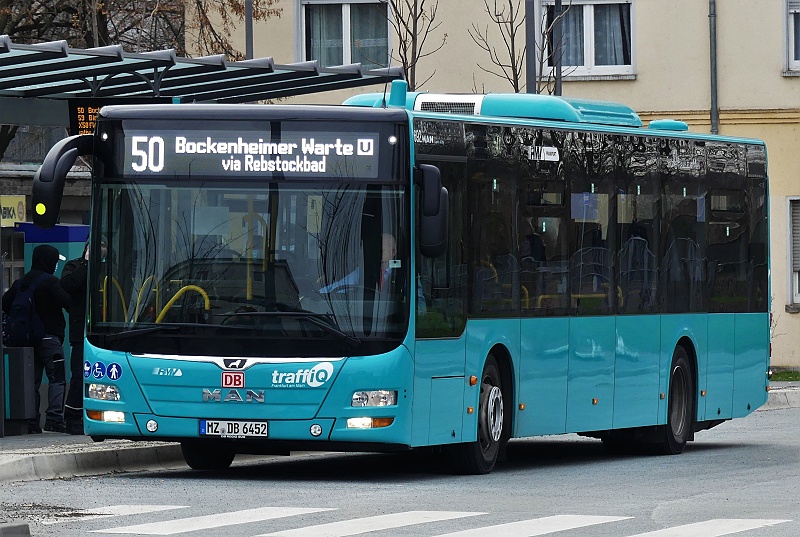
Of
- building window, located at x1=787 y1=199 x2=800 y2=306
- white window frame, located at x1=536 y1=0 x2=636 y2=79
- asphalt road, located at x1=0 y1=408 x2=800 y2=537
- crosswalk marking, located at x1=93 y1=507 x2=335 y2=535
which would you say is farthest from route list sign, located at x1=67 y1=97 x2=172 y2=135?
building window, located at x1=787 y1=199 x2=800 y2=306

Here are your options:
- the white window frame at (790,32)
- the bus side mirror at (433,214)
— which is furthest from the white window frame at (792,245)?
the bus side mirror at (433,214)

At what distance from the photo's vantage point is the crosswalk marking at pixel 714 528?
35.8 feet

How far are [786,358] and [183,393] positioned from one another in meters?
20.9

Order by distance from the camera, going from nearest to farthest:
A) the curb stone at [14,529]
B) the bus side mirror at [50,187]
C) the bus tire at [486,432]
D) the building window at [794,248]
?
the curb stone at [14,529] → the bus side mirror at [50,187] → the bus tire at [486,432] → the building window at [794,248]

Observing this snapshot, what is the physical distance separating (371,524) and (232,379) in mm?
3014

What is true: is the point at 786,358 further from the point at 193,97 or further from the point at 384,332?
the point at 384,332

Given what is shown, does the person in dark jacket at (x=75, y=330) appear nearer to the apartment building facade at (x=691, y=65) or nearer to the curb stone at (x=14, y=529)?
the curb stone at (x=14, y=529)

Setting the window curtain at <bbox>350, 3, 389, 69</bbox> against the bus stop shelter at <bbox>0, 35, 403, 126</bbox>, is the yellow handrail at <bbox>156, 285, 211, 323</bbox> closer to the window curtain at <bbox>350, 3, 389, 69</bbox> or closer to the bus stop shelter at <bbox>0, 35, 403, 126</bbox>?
the bus stop shelter at <bbox>0, 35, 403, 126</bbox>

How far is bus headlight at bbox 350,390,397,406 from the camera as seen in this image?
1398 centimetres

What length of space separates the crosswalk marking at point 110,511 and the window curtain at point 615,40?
22.9 m

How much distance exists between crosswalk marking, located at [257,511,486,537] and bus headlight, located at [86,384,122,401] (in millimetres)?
3131

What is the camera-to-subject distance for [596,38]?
112ft

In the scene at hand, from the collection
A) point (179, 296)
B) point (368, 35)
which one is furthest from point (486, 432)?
point (368, 35)

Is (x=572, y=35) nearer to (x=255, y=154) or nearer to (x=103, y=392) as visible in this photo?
(x=255, y=154)
